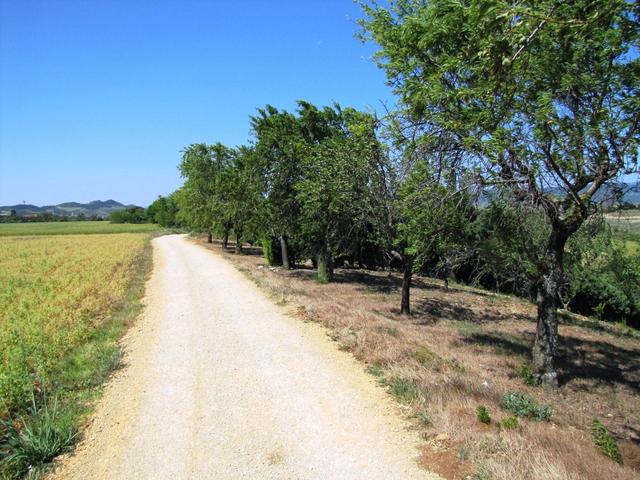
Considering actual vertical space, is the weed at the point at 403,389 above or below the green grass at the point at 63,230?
below

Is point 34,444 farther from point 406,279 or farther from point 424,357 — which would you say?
point 406,279

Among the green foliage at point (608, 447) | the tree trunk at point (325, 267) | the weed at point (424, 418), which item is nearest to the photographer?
the green foliage at point (608, 447)

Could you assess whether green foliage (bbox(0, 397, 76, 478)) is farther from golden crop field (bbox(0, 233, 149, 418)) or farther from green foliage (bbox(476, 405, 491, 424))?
green foliage (bbox(476, 405, 491, 424))

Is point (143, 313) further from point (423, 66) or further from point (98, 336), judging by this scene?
point (423, 66)

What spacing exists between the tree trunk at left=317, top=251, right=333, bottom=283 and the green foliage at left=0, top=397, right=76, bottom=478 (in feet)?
58.4

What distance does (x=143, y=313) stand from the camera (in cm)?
1360

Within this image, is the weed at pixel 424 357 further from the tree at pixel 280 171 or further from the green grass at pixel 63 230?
the green grass at pixel 63 230

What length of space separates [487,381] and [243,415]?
495 cm

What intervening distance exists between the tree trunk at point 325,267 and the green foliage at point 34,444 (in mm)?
17809

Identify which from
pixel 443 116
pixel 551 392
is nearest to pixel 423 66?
pixel 443 116

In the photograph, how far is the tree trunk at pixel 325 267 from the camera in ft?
76.7

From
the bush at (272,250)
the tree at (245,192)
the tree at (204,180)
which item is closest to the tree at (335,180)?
the tree at (245,192)

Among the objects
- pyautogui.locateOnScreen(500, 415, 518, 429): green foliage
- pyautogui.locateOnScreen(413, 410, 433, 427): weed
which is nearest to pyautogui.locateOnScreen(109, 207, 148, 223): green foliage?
pyautogui.locateOnScreen(413, 410, 433, 427): weed

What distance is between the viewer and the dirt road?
4945 mm
